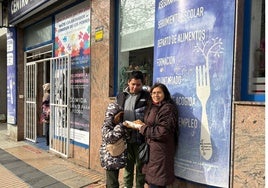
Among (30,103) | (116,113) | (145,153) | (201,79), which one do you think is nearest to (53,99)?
(30,103)

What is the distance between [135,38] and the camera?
451 cm

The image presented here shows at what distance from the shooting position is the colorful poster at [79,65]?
5371mm

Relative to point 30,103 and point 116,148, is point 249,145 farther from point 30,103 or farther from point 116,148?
point 30,103

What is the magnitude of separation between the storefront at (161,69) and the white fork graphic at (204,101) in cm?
1

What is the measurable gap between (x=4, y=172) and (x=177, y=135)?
339 centimetres

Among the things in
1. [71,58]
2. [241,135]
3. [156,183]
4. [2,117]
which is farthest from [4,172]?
[2,117]

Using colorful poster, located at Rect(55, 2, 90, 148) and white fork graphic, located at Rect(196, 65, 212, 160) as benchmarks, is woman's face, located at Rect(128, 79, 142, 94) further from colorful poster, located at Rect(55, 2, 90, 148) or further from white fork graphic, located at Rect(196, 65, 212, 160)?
colorful poster, located at Rect(55, 2, 90, 148)

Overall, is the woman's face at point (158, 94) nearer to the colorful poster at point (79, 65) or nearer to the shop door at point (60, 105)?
the colorful poster at point (79, 65)

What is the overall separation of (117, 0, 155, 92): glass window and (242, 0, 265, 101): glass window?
4.84ft

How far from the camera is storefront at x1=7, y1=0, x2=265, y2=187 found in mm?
2889

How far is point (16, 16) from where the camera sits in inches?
297

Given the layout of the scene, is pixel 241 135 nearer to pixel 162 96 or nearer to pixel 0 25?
pixel 162 96

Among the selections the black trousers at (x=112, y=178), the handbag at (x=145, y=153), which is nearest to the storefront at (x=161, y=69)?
the handbag at (x=145, y=153)

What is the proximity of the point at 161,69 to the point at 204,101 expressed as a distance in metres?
0.71
